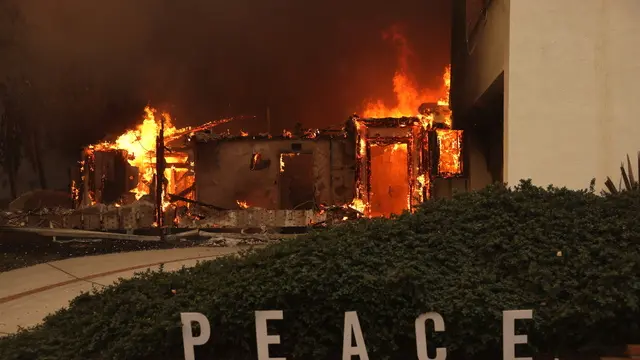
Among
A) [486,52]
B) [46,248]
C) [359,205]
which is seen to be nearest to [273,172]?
[359,205]

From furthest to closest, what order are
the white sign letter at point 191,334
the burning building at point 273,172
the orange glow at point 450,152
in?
the burning building at point 273,172 → the orange glow at point 450,152 → the white sign letter at point 191,334

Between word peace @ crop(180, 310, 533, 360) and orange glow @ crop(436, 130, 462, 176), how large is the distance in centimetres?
1004

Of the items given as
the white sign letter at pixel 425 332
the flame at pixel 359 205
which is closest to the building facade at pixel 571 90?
the white sign letter at pixel 425 332

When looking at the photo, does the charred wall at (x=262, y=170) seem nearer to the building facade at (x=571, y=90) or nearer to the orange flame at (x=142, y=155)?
the orange flame at (x=142, y=155)

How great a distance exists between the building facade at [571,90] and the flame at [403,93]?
1602 centimetres

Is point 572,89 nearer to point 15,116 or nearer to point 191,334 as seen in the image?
point 191,334

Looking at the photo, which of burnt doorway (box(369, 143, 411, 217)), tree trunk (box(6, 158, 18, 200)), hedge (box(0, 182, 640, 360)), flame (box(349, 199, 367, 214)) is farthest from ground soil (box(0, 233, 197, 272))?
tree trunk (box(6, 158, 18, 200))

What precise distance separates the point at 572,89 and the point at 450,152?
6.93 meters

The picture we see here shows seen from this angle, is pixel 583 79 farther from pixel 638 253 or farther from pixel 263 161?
pixel 263 161

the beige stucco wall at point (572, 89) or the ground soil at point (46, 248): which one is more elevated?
the beige stucco wall at point (572, 89)

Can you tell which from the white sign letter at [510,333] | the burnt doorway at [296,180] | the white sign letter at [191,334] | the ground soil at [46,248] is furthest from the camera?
the burnt doorway at [296,180]

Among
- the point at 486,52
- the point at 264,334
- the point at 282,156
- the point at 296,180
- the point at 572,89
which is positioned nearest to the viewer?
the point at 264,334

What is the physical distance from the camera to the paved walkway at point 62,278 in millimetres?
6543

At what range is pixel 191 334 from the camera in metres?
4.07
